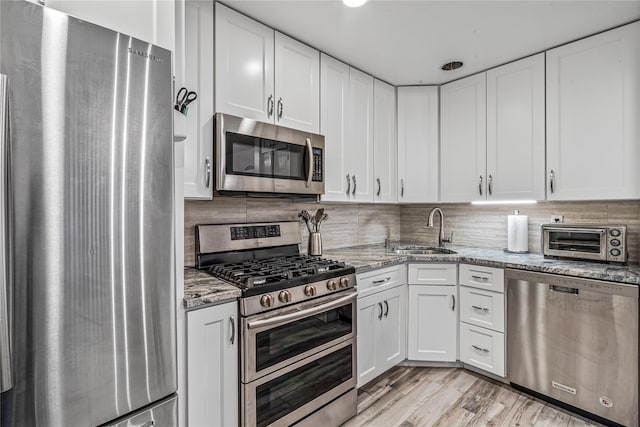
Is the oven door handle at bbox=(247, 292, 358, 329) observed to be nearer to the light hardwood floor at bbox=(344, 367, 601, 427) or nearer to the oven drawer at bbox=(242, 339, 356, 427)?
the oven drawer at bbox=(242, 339, 356, 427)

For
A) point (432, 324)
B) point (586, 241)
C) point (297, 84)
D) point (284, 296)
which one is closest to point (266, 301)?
point (284, 296)

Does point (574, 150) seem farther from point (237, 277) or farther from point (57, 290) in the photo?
point (57, 290)

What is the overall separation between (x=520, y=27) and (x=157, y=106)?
223 centimetres

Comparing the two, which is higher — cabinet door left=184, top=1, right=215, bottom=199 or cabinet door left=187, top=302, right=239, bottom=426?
cabinet door left=184, top=1, right=215, bottom=199

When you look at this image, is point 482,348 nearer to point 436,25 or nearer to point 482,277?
point 482,277

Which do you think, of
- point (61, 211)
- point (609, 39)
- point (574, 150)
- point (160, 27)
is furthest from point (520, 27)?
point (61, 211)

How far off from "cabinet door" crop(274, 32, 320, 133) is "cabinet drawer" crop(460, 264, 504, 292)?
1549 millimetres

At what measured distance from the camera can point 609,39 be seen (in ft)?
7.03

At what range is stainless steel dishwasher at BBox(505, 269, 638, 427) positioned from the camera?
1.85m

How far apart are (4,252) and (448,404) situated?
241 centimetres

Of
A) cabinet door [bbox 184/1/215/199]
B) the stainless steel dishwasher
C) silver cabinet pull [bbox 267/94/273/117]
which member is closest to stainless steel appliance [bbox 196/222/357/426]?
cabinet door [bbox 184/1/215/199]

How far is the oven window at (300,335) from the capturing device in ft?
5.28

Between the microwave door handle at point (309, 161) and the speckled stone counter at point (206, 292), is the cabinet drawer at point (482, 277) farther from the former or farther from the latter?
the speckled stone counter at point (206, 292)

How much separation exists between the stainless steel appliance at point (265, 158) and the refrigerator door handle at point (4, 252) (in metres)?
1.01
